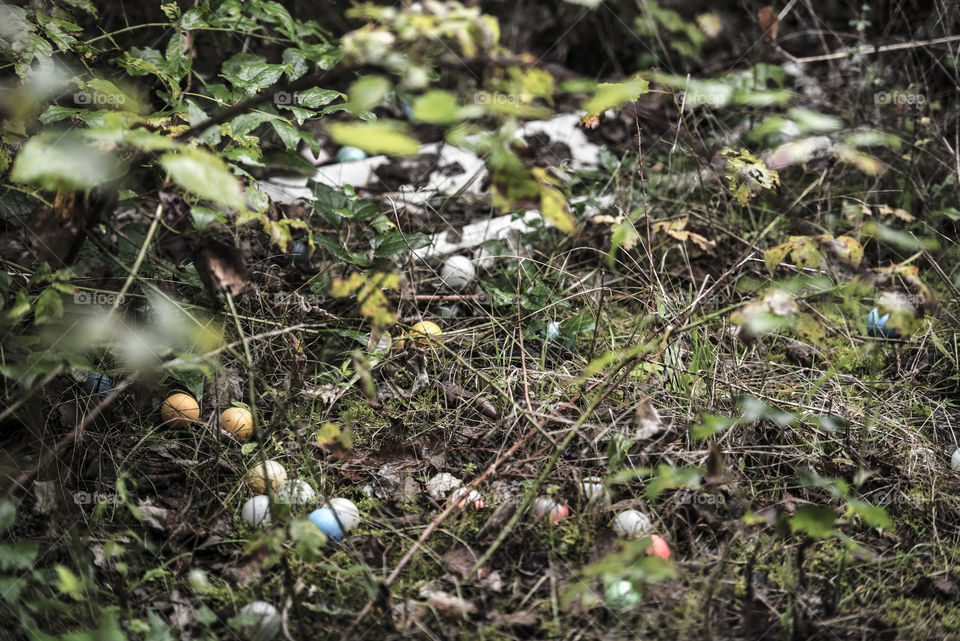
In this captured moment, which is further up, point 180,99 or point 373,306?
point 180,99

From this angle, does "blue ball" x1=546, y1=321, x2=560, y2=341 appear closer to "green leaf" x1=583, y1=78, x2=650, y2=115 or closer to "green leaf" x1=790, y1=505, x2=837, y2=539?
"green leaf" x1=583, y1=78, x2=650, y2=115

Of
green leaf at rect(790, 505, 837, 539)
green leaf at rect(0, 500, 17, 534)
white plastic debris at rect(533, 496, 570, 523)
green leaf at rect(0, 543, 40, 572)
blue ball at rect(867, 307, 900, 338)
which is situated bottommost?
blue ball at rect(867, 307, 900, 338)

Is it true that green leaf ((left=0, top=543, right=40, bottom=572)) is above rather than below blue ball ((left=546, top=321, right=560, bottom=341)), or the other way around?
above

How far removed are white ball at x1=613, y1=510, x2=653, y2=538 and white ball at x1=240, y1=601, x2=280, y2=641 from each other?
0.77 metres

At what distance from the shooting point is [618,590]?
1.51 meters

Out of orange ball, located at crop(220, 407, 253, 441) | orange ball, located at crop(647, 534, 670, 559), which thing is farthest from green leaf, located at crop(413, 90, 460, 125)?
orange ball, located at crop(220, 407, 253, 441)

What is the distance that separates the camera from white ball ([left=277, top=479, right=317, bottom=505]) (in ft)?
5.63

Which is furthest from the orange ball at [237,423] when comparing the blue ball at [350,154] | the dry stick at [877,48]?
the dry stick at [877,48]

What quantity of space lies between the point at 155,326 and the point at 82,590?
0.70 meters

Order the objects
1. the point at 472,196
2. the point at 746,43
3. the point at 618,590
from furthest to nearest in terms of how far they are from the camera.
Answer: the point at 746,43 < the point at 472,196 < the point at 618,590

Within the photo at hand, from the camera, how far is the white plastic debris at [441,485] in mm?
1798

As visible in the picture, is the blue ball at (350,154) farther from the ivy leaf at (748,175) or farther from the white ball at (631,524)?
the white ball at (631,524)

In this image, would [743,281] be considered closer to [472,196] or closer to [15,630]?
[472,196]

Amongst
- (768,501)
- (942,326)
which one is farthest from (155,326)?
(942,326)
